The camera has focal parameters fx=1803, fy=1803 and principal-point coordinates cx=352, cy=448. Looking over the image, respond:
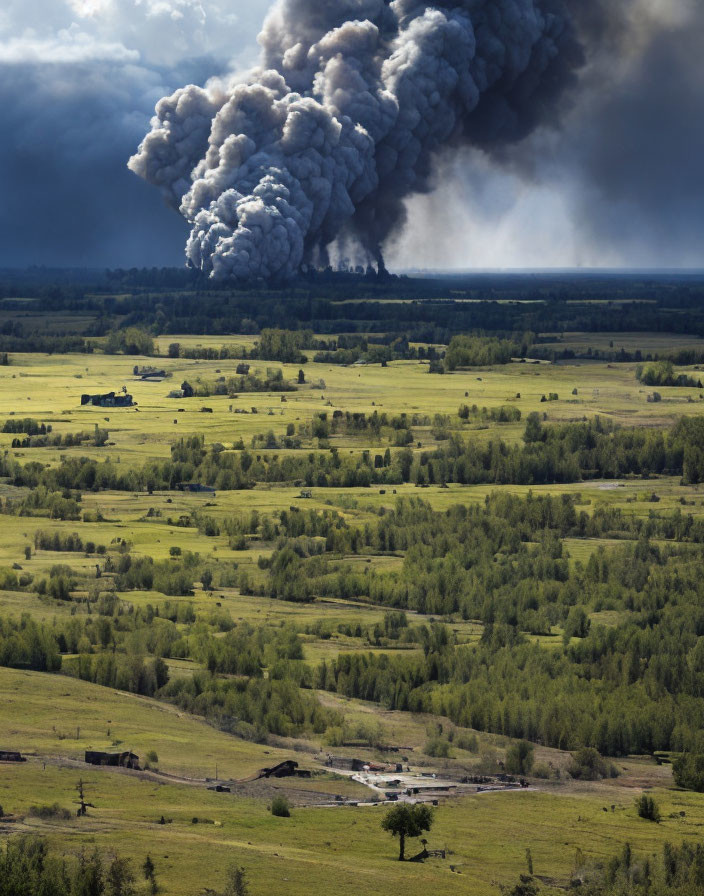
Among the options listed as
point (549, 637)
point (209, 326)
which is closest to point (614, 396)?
point (209, 326)

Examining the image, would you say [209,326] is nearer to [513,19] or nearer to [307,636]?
[513,19]

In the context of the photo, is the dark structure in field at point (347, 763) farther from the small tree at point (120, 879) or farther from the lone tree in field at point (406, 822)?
the small tree at point (120, 879)

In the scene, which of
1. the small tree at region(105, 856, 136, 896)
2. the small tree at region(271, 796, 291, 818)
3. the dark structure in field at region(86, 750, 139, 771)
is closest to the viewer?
the small tree at region(105, 856, 136, 896)

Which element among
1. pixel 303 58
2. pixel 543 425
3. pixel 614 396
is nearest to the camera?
pixel 543 425

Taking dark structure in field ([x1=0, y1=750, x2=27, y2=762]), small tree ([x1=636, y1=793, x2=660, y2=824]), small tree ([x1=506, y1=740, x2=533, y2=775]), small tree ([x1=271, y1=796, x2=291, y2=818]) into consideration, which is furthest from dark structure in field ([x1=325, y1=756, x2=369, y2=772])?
dark structure in field ([x1=0, y1=750, x2=27, y2=762])

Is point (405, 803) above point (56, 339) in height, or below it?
below

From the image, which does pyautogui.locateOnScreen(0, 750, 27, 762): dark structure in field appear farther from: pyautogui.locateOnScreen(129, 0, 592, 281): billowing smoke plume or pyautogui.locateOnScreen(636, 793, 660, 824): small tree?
pyautogui.locateOnScreen(129, 0, 592, 281): billowing smoke plume
